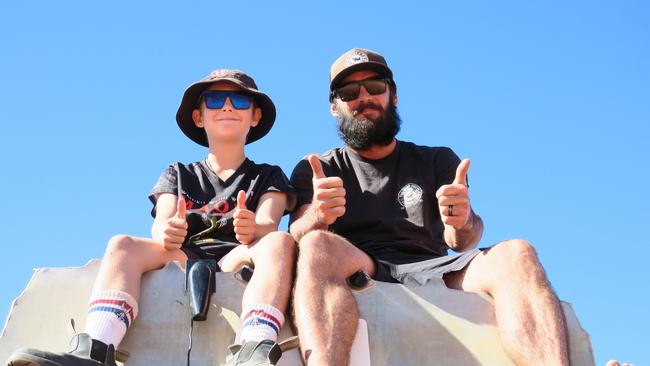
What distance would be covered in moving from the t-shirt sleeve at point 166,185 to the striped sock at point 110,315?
1265 millimetres

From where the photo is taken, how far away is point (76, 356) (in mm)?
4070

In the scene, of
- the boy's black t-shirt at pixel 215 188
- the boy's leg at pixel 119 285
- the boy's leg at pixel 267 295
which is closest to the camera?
the boy's leg at pixel 267 295

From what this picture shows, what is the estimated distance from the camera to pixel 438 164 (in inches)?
236

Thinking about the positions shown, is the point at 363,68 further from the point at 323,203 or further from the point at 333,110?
the point at 323,203

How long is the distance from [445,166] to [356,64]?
2.89 feet

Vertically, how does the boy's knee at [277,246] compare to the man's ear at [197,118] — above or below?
below

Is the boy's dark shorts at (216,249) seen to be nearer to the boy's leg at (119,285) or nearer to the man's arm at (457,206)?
the boy's leg at (119,285)

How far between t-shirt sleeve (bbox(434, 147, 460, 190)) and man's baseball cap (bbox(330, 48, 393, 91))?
66cm

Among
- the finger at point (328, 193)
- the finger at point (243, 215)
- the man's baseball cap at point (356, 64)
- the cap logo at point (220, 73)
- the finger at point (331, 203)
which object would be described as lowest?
the finger at point (243, 215)

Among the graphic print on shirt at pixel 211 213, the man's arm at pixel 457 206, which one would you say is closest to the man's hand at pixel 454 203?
the man's arm at pixel 457 206

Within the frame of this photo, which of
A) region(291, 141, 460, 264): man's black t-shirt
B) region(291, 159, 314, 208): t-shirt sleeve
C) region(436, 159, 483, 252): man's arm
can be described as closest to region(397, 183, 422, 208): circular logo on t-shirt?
region(291, 141, 460, 264): man's black t-shirt

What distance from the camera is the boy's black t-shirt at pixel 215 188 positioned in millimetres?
5531

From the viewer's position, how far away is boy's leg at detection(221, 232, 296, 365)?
4172 mm

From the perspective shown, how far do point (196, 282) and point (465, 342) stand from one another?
139 centimetres
